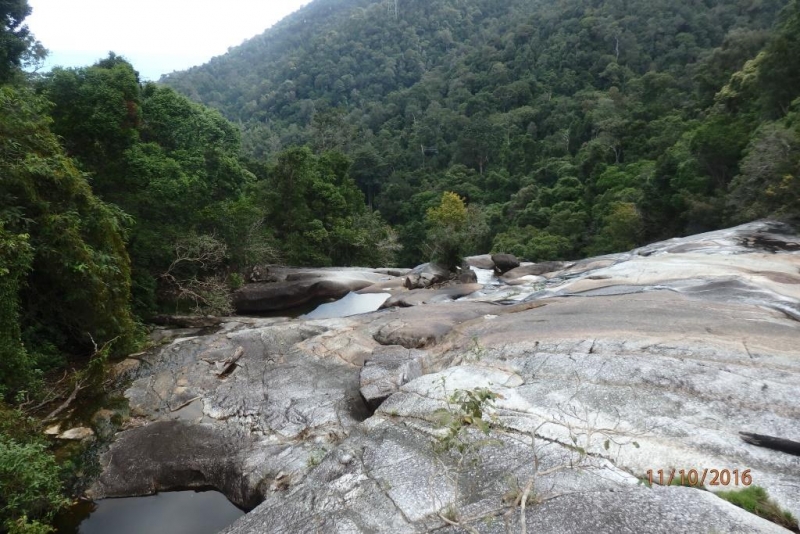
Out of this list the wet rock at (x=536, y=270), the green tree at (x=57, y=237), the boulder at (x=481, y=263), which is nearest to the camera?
the green tree at (x=57, y=237)

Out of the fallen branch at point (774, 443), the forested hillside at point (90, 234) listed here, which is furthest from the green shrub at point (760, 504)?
the forested hillside at point (90, 234)

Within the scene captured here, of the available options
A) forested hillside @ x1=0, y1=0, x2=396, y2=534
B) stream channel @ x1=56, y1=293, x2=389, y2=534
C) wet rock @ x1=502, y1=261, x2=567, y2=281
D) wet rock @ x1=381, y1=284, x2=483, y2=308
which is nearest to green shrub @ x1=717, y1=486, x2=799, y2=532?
stream channel @ x1=56, y1=293, x2=389, y2=534

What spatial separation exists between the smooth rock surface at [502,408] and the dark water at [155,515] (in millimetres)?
208

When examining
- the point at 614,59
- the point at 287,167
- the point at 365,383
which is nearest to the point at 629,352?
the point at 365,383

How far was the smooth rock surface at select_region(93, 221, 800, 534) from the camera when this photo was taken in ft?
15.0

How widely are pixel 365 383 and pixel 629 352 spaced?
14.9 ft

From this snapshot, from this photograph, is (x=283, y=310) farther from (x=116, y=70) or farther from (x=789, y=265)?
(x=789, y=265)

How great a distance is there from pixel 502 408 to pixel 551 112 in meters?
64.5

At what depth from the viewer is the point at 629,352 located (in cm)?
748

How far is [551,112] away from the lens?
63.4m

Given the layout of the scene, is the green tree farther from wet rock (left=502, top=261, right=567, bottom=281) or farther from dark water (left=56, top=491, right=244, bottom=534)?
wet rock (left=502, top=261, right=567, bottom=281)

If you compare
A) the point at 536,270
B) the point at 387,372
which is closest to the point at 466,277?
the point at 536,270
